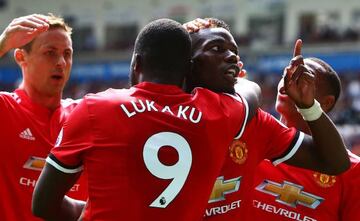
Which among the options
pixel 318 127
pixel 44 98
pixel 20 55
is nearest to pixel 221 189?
pixel 318 127

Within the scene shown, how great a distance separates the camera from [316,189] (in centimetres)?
420

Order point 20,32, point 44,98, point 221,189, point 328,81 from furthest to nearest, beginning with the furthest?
point 44,98, point 328,81, point 20,32, point 221,189

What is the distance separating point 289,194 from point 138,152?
1.44 m

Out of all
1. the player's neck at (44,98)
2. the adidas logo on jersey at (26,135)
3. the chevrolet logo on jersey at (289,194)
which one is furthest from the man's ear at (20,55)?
the chevrolet logo on jersey at (289,194)

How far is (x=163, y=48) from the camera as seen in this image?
10.3ft

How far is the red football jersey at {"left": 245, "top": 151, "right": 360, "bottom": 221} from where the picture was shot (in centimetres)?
413

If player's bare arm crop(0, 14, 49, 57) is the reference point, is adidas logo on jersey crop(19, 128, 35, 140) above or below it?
below

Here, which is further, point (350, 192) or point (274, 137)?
point (350, 192)

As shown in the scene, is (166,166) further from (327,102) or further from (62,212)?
(327,102)

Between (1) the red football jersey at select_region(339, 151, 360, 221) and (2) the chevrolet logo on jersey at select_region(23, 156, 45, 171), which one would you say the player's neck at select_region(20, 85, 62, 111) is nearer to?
(2) the chevrolet logo on jersey at select_region(23, 156, 45, 171)

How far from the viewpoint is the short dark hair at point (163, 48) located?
3146mm

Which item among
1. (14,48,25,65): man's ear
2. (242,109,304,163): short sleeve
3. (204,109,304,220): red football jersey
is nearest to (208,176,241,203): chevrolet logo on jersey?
(204,109,304,220): red football jersey

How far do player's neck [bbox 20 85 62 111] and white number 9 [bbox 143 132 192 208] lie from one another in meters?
1.65

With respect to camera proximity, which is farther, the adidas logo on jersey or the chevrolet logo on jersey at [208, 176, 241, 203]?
the adidas logo on jersey
